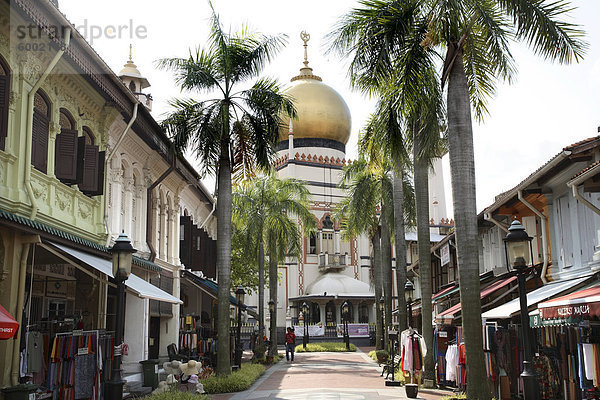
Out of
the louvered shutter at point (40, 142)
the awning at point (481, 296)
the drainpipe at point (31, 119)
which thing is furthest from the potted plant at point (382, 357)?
the drainpipe at point (31, 119)

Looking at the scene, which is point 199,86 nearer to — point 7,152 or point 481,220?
point 7,152

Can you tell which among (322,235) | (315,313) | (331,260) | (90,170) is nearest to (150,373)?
(90,170)

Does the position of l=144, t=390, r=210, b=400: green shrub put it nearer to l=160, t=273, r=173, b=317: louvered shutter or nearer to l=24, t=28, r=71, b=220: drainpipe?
l=24, t=28, r=71, b=220: drainpipe

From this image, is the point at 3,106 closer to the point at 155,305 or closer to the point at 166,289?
the point at 155,305

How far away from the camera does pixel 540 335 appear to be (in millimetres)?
14164

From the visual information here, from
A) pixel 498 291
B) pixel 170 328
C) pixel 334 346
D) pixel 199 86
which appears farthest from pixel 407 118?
pixel 334 346

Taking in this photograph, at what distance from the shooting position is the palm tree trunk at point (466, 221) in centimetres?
1158

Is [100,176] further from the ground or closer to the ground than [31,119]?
closer to the ground

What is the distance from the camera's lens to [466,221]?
12.2m

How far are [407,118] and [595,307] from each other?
5945 mm

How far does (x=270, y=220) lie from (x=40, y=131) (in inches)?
819

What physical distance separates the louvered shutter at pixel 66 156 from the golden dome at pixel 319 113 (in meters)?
40.7

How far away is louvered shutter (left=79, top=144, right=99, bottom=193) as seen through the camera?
14.8m

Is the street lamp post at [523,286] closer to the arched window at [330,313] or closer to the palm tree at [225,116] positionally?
the palm tree at [225,116]
